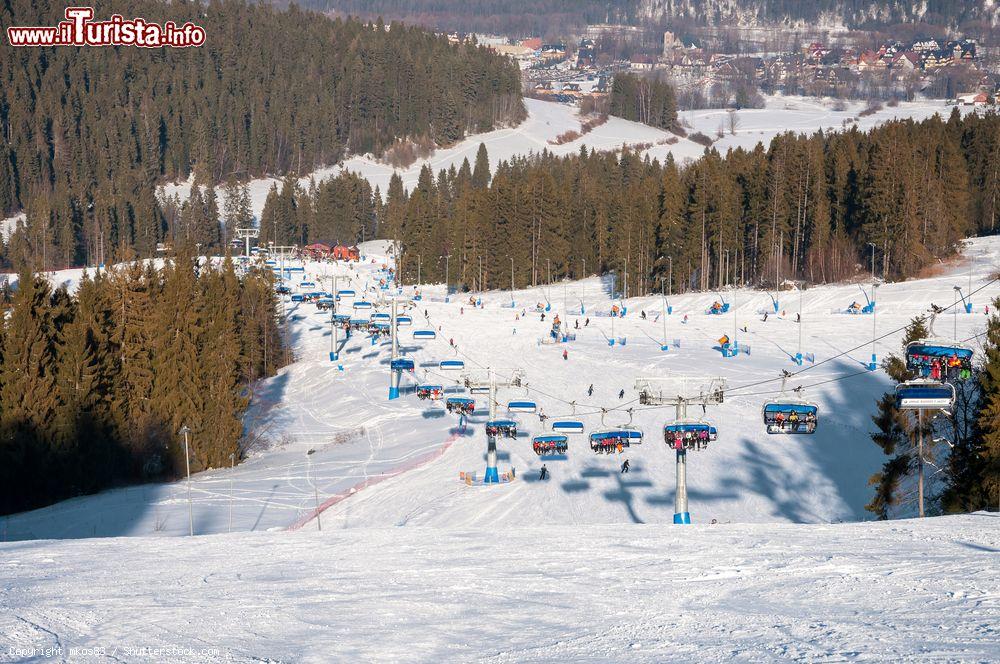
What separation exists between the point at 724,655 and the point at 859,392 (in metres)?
33.1

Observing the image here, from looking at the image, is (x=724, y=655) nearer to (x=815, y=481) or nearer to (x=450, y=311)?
(x=815, y=481)

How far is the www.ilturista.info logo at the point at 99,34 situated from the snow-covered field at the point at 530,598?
13599 centimetres

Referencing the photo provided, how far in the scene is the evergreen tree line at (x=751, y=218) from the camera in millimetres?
75688

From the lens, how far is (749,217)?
82562 millimetres

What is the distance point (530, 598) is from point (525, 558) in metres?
2.96

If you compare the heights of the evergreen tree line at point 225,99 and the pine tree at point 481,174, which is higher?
the evergreen tree line at point 225,99

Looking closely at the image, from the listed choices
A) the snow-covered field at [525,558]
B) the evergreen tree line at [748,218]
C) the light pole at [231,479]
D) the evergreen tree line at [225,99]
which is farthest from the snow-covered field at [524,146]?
the snow-covered field at [525,558]

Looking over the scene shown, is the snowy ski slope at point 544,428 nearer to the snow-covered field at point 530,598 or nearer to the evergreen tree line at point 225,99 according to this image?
the snow-covered field at point 530,598

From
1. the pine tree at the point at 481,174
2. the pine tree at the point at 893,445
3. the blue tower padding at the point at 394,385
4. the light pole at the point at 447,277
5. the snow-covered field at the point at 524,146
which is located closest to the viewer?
the pine tree at the point at 893,445

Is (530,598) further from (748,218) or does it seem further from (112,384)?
(748,218)

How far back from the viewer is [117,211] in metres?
129

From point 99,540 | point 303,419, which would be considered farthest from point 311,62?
point 99,540

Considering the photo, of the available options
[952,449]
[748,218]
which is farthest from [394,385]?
[748,218]

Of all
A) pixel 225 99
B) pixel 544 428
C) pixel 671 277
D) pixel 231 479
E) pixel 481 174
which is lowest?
pixel 231 479
